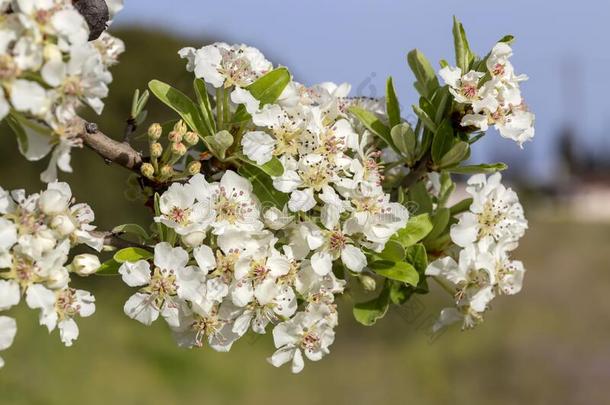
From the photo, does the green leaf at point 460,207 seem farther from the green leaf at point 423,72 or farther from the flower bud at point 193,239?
the flower bud at point 193,239

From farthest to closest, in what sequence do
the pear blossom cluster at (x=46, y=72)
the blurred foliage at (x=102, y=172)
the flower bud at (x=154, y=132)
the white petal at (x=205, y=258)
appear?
the blurred foliage at (x=102, y=172) < the flower bud at (x=154, y=132) < the white petal at (x=205, y=258) < the pear blossom cluster at (x=46, y=72)

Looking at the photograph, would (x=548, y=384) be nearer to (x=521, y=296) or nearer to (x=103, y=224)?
(x=521, y=296)

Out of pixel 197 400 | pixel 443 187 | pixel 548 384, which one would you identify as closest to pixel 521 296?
pixel 548 384

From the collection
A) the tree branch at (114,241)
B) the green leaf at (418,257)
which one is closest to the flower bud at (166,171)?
the tree branch at (114,241)

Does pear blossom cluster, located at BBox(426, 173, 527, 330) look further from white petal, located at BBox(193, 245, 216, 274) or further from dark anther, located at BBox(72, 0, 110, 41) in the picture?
dark anther, located at BBox(72, 0, 110, 41)

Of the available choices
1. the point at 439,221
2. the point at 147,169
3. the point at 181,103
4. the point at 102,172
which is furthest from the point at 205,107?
the point at 102,172

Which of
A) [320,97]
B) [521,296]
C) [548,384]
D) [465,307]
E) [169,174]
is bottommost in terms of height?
[521,296]
